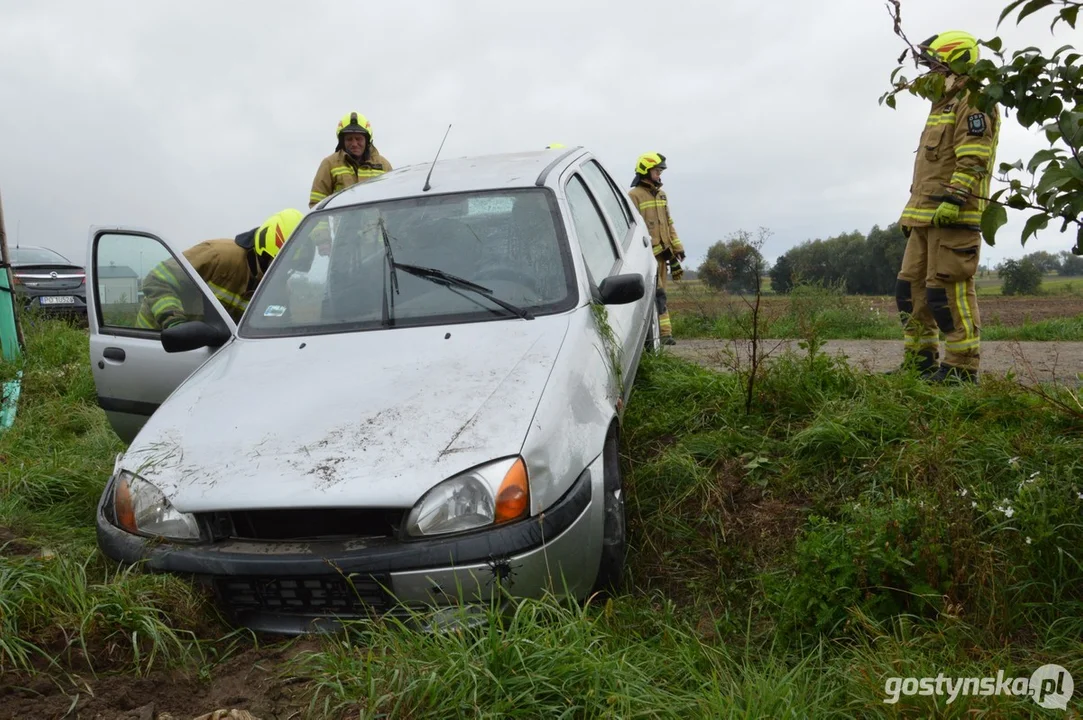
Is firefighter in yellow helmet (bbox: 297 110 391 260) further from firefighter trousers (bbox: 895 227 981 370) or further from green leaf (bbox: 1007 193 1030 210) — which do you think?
green leaf (bbox: 1007 193 1030 210)

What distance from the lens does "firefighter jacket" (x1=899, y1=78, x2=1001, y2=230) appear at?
517cm

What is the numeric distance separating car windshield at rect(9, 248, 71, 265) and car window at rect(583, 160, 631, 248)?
10787 mm

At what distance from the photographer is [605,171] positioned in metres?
5.80

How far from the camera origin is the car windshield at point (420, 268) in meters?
3.58

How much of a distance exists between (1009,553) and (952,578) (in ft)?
0.91

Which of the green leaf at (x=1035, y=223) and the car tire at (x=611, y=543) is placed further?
the car tire at (x=611, y=543)

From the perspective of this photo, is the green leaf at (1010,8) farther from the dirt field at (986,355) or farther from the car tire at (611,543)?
the dirt field at (986,355)

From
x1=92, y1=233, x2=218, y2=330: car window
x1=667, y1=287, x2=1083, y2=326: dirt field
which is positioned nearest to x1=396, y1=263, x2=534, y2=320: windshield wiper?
x1=92, y1=233, x2=218, y2=330: car window

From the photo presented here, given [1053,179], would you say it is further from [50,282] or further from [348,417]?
[50,282]

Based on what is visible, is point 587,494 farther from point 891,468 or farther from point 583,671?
point 891,468

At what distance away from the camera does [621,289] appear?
3518 mm

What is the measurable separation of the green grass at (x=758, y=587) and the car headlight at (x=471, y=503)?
272mm

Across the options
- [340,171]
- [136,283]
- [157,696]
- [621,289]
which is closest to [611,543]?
[621,289]

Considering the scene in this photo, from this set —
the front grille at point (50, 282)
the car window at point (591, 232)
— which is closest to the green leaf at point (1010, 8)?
the car window at point (591, 232)
